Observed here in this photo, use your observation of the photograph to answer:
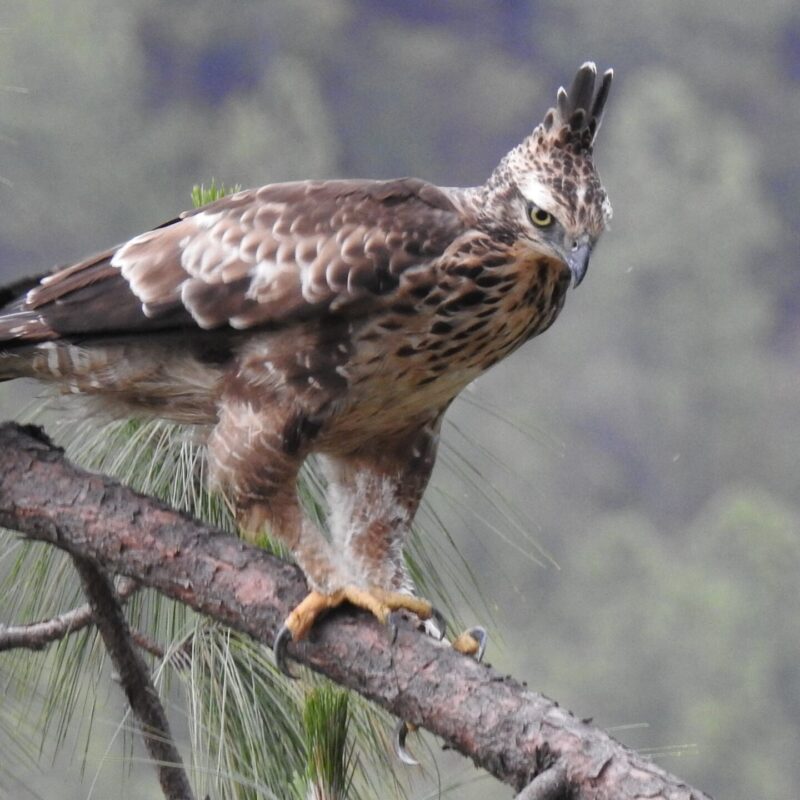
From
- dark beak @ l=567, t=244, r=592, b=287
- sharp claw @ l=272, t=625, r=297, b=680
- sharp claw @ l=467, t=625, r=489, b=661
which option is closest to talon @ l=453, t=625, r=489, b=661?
sharp claw @ l=467, t=625, r=489, b=661

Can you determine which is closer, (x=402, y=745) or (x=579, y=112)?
(x=579, y=112)

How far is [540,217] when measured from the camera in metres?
1.94

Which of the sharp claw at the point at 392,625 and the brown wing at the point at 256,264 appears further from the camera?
the brown wing at the point at 256,264

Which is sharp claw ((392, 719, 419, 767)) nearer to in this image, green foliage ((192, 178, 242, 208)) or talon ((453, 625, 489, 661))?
talon ((453, 625, 489, 661))

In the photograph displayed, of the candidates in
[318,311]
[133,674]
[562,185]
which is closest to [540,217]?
[562,185]

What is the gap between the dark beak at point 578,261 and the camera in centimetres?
187

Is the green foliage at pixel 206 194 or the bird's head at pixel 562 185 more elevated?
the green foliage at pixel 206 194

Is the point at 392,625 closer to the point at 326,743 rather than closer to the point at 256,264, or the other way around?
the point at 326,743

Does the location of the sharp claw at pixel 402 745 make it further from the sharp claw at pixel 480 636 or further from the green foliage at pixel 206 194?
the green foliage at pixel 206 194

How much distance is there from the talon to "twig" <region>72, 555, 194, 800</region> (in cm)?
44

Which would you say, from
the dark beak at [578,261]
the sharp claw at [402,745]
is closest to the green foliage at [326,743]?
the sharp claw at [402,745]

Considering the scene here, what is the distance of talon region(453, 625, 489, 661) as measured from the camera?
2.10m

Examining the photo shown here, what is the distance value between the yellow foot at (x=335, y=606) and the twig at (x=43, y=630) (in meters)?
0.31

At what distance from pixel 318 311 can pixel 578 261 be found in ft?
1.23
